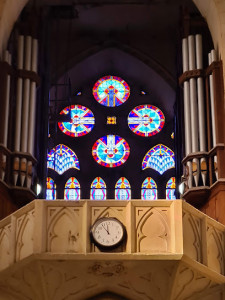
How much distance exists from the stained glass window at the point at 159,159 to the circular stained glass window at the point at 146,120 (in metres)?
0.42

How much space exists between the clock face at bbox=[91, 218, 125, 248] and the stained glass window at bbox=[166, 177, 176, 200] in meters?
6.97

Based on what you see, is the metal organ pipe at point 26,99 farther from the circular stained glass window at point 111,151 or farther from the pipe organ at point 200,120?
the circular stained glass window at point 111,151

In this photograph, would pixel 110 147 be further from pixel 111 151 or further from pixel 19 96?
pixel 19 96

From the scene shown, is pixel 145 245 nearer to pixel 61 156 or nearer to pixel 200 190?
pixel 200 190

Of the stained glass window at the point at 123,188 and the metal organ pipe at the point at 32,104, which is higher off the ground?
the metal organ pipe at the point at 32,104

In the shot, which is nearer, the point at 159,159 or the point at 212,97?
the point at 212,97

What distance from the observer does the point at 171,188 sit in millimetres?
20047

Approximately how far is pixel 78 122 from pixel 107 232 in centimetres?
799

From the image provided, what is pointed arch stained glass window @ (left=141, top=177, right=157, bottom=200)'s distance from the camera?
19953mm

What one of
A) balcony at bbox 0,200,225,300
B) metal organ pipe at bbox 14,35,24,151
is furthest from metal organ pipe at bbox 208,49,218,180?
metal organ pipe at bbox 14,35,24,151

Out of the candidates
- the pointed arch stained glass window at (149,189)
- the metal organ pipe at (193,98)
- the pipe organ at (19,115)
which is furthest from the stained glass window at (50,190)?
the metal organ pipe at (193,98)

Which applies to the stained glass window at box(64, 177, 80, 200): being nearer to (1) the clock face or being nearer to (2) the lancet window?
(2) the lancet window

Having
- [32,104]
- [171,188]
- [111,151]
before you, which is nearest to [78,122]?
[111,151]

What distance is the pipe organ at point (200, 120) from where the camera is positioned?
1565cm
